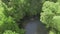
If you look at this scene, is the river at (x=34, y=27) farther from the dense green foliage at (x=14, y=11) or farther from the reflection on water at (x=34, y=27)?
the dense green foliage at (x=14, y=11)

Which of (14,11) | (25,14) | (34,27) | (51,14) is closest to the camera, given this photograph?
(51,14)

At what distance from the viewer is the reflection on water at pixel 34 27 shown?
1711cm

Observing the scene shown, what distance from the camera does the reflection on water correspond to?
17109 mm

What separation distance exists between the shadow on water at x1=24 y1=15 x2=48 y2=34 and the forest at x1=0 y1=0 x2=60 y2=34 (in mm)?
354

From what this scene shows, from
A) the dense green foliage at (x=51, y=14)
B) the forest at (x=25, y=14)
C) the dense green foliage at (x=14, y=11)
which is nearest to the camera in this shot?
the dense green foliage at (x=14, y=11)

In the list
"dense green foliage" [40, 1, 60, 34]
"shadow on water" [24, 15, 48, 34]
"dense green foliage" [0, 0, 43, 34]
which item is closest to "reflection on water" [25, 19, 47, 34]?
"shadow on water" [24, 15, 48, 34]

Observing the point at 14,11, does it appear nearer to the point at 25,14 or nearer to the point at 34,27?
the point at 25,14

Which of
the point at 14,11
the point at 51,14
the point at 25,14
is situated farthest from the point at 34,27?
the point at 51,14

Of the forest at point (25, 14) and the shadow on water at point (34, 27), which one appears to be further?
the shadow on water at point (34, 27)

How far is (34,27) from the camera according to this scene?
1778cm

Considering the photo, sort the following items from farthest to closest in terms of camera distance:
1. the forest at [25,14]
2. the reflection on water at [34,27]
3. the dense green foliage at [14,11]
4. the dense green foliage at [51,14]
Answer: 1. the reflection on water at [34,27]
2. the dense green foliage at [51,14]
3. the forest at [25,14]
4. the dense green foliage at [14,11]

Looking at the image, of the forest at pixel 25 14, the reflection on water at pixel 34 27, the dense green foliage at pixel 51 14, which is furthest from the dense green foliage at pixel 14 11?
the dense green foliage at pixel 51 14

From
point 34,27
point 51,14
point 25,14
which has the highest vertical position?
point 51,14

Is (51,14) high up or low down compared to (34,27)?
up
